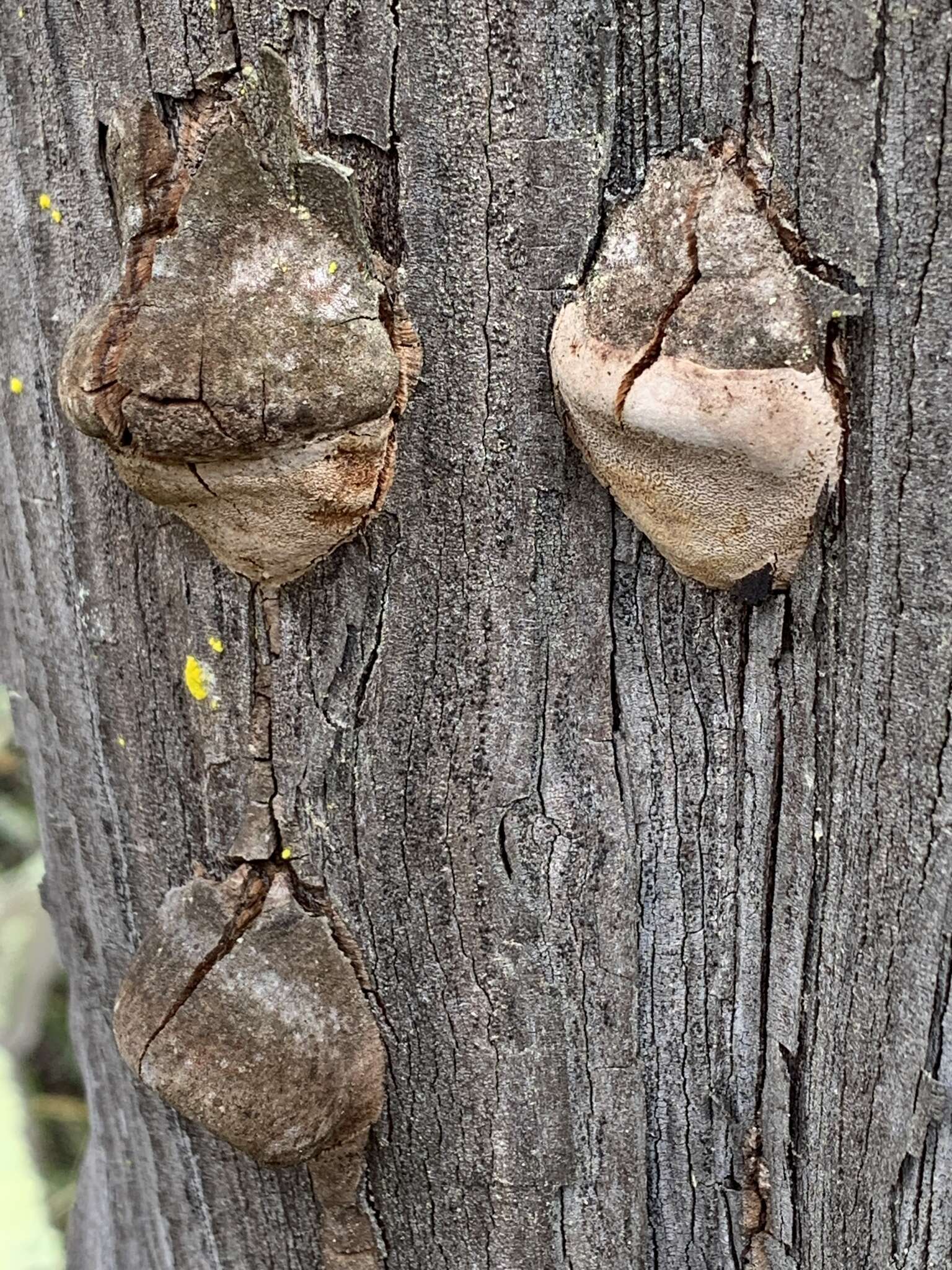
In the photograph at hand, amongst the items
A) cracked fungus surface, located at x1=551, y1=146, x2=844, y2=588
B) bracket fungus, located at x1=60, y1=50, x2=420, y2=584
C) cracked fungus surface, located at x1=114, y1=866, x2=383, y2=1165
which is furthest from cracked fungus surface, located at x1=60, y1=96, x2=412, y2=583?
cracked fungus surface, located at x1=114, y1=866, x2=383, y2=1165

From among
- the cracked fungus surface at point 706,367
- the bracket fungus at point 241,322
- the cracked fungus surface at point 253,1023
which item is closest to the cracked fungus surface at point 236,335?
the bracket fungus at point 241,322

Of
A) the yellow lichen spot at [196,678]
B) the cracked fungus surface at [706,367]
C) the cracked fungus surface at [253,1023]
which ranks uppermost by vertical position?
the cracked fungus surface at [706,367]

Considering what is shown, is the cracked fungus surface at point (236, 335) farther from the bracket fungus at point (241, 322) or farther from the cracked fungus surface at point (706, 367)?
the cracked fungus surface at point (706, 367)

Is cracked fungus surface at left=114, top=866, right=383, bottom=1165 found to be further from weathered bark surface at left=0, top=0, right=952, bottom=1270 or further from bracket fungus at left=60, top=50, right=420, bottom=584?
bracket fungus at left=60, top=50, right=420, bottom=584

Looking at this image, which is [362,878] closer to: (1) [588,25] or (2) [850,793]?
(2) [850,793]

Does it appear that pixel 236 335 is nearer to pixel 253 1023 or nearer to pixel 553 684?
pixel 553 684
